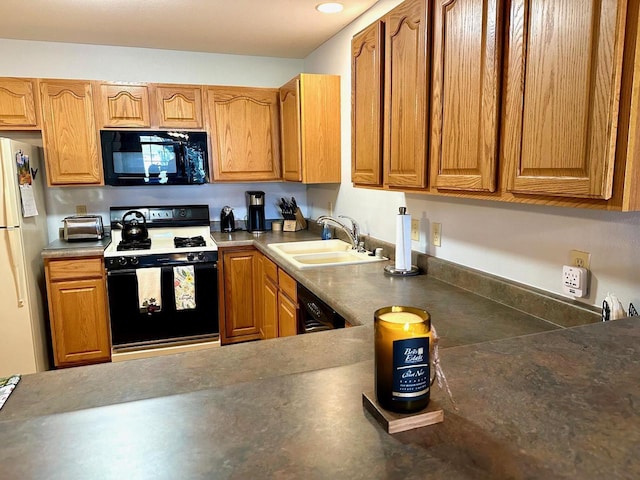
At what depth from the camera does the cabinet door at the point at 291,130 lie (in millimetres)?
3219

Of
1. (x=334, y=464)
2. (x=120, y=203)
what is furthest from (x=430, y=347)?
(x=120, y=203)

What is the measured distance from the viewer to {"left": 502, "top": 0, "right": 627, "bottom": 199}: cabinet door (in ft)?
3.10

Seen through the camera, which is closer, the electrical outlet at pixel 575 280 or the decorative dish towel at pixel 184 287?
the electrical outlet at pixel 575 280

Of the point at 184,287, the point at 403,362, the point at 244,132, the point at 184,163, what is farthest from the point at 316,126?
the point at 403,362

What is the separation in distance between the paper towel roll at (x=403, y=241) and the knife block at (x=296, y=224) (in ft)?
5.56

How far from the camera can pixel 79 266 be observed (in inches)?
119

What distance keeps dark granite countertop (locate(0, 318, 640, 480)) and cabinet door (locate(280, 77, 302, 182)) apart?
8.08 feet

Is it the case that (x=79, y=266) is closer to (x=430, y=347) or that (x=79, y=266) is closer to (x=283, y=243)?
(x=283, y=243)

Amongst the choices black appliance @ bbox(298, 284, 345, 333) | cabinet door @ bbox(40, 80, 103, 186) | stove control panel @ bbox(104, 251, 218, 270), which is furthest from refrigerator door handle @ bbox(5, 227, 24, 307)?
black appliance @ bbox(298, 284, 345, 333)

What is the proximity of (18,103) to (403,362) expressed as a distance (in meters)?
3.44

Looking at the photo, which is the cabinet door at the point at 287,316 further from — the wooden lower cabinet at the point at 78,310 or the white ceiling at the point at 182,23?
the white ceiling at the point at 182,23

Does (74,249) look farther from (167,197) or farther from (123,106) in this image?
(123,106)

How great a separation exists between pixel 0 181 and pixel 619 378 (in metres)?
3.09

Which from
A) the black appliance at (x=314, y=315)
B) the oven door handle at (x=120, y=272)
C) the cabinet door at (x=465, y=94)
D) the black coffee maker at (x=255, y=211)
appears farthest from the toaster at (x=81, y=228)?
the cabinet door at (x=465, y=94)
